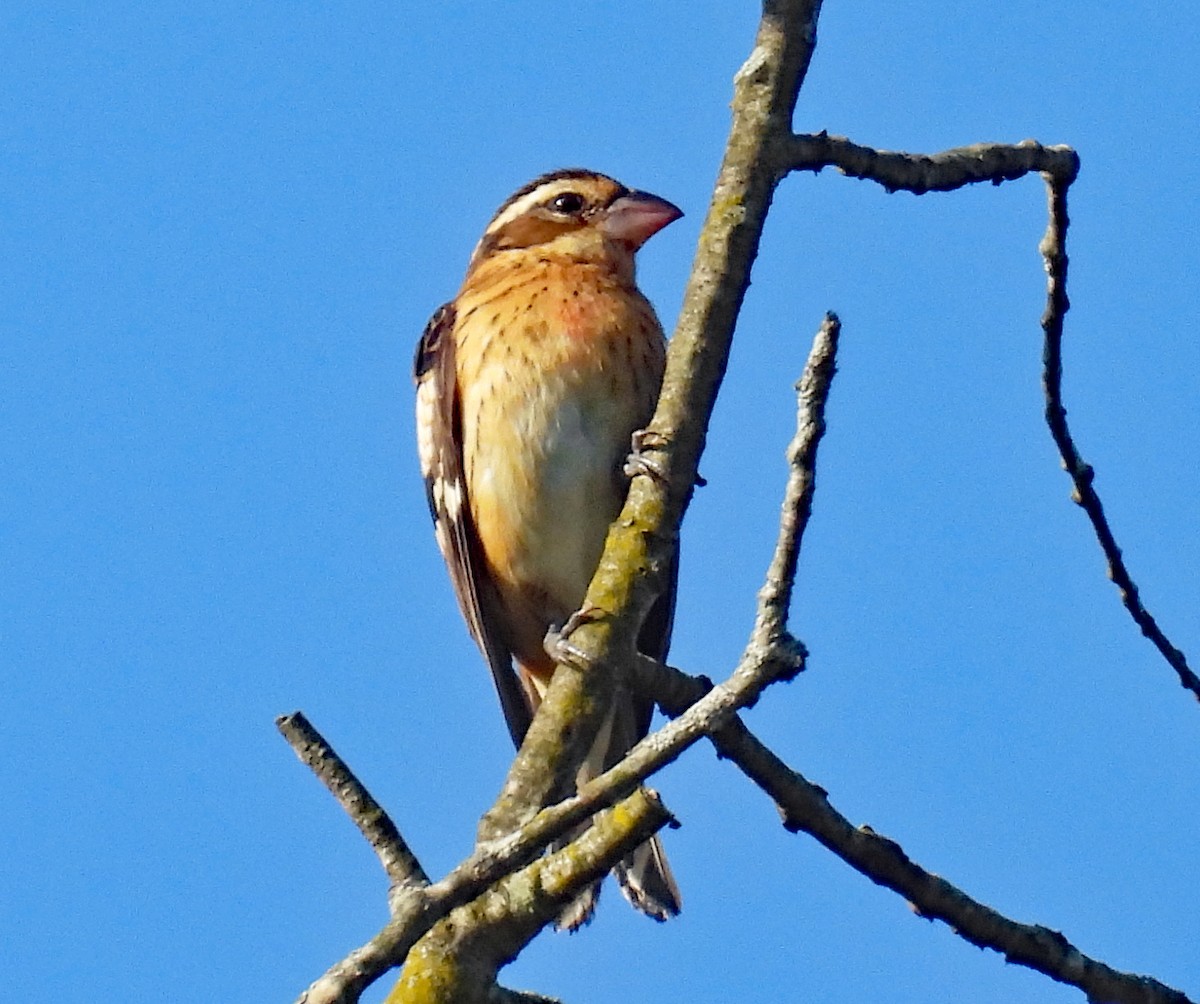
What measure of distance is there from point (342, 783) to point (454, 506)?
10.6 ft

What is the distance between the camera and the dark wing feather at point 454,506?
6914mm

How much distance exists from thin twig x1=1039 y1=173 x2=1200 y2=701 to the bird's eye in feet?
10.8

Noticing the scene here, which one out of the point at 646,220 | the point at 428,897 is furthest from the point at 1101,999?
the point at 646,220

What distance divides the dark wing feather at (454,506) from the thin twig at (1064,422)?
2.97m

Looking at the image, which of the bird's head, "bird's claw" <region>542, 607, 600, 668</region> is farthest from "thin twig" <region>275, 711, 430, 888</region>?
the bird's head

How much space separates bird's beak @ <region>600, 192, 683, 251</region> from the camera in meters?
7.30

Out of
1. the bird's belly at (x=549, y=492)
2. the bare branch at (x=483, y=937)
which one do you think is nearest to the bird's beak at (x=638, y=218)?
the bird's belly at (x=549, y=492)

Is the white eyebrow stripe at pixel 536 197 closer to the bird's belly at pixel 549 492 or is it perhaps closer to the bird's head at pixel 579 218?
→ the bird's head at pixel 579 218

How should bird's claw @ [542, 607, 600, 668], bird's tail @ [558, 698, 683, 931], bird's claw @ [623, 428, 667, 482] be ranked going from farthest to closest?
1. bird's tail @ [558, 698, 683, 931]
2. bird's claw @ [623, 428, 667, 482]
3. bird's claw @ [542, 607, 600, 668]

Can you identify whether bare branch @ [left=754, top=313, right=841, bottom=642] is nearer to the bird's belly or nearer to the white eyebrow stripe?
the bird's belly

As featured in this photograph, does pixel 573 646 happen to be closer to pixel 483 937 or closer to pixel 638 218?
pixel 483 937

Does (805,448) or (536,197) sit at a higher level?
(536,197)

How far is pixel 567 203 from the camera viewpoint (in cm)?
755

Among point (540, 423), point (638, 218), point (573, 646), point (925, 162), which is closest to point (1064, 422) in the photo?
point (925, 162)
